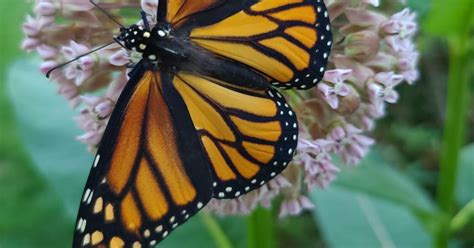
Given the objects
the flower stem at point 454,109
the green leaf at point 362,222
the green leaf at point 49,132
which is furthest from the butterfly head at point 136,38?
the green leaf at point 362,222

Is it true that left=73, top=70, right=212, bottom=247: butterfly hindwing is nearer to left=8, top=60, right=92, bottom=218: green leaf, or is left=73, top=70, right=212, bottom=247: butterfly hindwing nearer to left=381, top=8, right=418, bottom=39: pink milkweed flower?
left=381, top=8, right=418, bottom=39: pink milkweed flower

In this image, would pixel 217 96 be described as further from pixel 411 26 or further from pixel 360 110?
pixel 411 26

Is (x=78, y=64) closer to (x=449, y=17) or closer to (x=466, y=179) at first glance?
(x=449, y=17)

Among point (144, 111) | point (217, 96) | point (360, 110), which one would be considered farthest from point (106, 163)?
point (360, 110)

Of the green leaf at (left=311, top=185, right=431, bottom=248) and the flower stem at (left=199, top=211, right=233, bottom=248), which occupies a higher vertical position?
the flower stem at (left=199, top=211, right=233, bottom=248)

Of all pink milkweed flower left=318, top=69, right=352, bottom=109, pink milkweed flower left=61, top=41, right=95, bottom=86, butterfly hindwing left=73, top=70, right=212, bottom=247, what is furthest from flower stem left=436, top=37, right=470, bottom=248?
pink milkweed flower left=61, top=41, right=95, bottom=86

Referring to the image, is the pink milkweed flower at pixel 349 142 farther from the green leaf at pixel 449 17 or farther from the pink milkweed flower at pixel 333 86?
the green leaf at pixel 449 17
